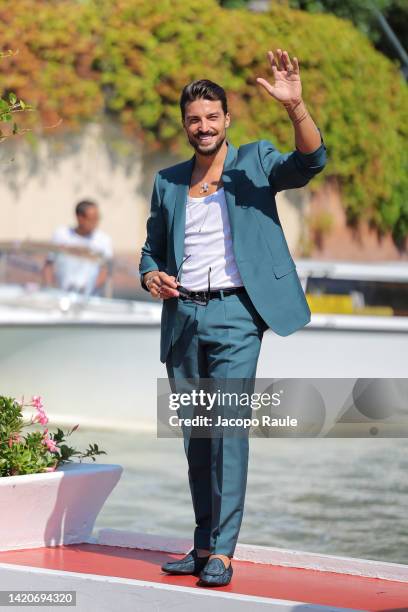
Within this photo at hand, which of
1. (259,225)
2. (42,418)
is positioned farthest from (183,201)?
Result: (42,418)


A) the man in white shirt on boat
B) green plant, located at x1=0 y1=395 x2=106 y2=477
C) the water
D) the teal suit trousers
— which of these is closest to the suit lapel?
the teal suit trousers

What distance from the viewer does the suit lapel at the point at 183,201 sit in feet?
17.2

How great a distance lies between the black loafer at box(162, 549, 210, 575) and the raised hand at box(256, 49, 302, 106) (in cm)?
161

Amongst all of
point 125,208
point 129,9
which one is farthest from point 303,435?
point 129,9

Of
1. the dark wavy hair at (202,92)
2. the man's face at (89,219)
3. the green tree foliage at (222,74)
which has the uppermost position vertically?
the green tree foliage at (222,74)

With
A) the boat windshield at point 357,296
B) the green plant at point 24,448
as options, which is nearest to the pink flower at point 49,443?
the green plant at point 24,448

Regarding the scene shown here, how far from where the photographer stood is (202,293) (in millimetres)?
5219

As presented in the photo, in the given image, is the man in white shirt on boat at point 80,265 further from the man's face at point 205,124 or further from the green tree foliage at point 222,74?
the man's face at point 205,124

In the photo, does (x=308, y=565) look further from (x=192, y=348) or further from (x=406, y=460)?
(x=406, y=460)

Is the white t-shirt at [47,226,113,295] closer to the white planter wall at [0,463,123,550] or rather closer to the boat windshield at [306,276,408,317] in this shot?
the boat windshield at [306,276,408,317]

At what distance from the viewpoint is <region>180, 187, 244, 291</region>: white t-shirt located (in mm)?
5219

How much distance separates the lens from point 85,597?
4.76m

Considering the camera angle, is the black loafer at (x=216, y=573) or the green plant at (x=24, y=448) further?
the green plant at (x=24, y=448)

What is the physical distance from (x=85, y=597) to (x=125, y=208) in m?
15.9
